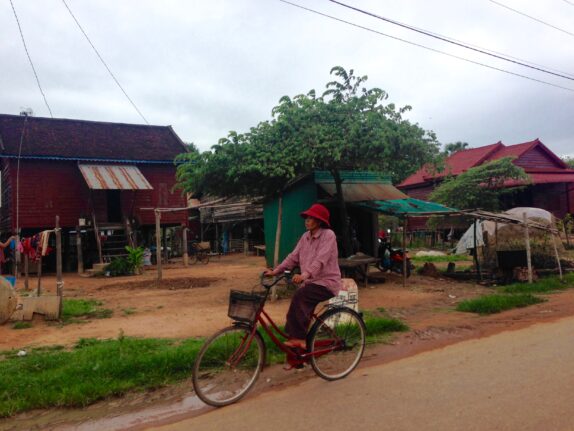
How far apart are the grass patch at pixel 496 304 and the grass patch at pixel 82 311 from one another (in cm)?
718

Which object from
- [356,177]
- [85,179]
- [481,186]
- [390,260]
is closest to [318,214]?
[356,177]

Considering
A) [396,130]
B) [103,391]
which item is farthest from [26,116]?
[103,391]

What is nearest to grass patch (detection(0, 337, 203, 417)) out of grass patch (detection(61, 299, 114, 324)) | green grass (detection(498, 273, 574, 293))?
grass patch (detection(61, 299, 114, 324))

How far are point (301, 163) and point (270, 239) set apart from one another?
4.70m

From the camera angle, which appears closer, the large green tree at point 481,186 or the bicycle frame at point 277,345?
the bicycle frame at point 277,345

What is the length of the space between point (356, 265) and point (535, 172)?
2242cm

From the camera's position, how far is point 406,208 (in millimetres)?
14211

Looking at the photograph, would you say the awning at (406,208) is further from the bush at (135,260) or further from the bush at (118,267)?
the bush at (118,267)

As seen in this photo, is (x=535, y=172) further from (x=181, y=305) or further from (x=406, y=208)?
(x=181, y=305)

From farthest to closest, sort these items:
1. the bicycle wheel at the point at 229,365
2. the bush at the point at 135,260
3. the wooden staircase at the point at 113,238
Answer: the wooden staircase at the point at 113,238 → the bush at the point at 135,260 → the bicycle wheel at the point at 229,365

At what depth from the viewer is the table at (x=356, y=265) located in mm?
12335

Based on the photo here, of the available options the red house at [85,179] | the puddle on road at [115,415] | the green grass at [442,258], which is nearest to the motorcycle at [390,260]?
the green grass at [442,258]

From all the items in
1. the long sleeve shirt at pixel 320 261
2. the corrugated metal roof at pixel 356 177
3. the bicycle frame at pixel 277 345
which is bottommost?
the bicycle frame at pixel 277 345

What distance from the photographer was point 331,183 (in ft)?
45.8
